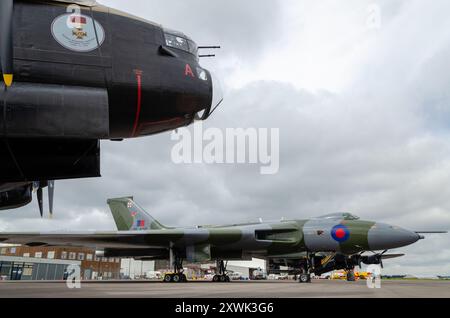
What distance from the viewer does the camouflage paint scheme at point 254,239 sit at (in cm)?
2380

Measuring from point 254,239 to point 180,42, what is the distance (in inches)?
737

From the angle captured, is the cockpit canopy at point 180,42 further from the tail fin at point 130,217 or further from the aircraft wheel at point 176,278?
the tail fin at point 130,217

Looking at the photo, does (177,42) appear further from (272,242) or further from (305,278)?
(272,242)

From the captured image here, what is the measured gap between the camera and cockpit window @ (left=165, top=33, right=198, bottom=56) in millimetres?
9102

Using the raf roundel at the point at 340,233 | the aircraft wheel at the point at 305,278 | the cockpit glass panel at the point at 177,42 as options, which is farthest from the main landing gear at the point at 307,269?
the cockpit glass panel at the point at 177,42

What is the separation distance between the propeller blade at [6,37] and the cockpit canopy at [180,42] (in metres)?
3.36

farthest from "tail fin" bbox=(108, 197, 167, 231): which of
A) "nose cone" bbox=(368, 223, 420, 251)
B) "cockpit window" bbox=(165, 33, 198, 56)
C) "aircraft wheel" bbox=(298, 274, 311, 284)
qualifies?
"cockpit window" bbox=(165, 33, 198, 56)

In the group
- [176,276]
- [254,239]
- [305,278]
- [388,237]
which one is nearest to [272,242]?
[254,239]

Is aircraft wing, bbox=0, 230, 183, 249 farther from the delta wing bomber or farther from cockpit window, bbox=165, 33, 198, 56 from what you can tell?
cockpit window, bbox=165, 33, 198, 56

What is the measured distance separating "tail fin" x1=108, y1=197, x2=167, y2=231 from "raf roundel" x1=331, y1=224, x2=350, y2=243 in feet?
44.3
